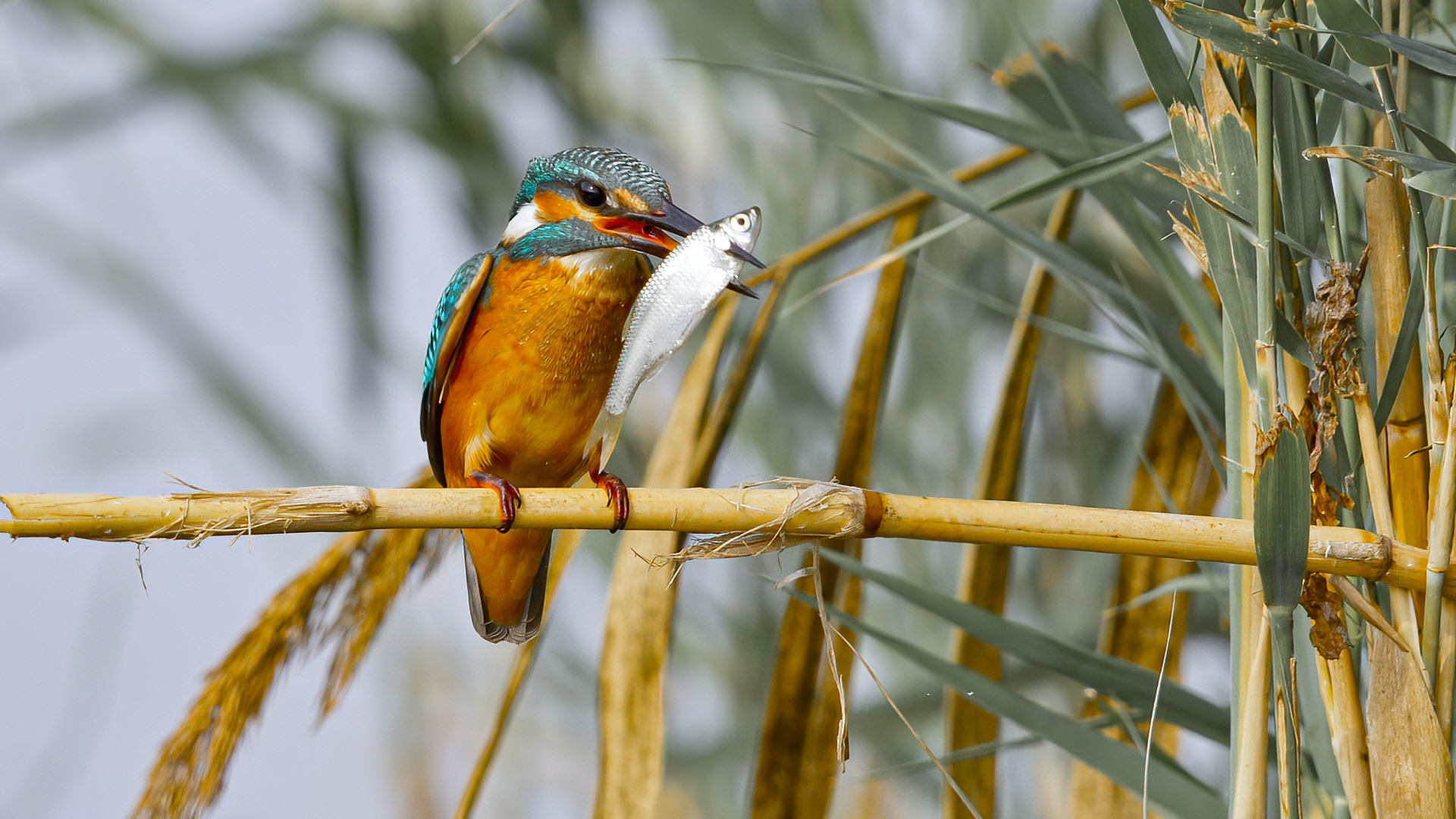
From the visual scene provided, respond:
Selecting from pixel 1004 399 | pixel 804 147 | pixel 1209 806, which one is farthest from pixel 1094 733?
pixel 804 147

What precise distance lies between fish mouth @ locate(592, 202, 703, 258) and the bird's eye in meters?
0.01

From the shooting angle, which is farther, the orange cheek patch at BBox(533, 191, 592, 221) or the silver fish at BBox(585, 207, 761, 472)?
the orange cheek patch at BBox(533, 191, 592, 221)

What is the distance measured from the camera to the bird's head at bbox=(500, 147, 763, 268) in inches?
29.2

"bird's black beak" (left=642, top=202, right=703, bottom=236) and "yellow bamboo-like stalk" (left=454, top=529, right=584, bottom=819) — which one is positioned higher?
"bird's black beak" (left=642, top=202, right=703, bottom=236)

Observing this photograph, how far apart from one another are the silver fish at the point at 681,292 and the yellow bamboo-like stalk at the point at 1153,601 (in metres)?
0.53

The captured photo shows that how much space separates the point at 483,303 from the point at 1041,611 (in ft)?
3.67

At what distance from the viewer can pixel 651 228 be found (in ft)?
2.51

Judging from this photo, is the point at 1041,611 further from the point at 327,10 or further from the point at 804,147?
the point at 327,10

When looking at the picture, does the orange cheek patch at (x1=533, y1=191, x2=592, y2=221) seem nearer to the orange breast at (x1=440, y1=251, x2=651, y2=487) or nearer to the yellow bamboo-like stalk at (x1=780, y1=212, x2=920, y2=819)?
the orange breast at (x1=440, y1=251, x2=651, y2=487)

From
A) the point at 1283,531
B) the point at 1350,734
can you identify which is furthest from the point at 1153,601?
the point at 1283,531

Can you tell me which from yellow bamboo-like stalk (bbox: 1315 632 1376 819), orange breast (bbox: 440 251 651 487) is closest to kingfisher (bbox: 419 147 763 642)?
orange breast (bbox: 440 251 651 487)

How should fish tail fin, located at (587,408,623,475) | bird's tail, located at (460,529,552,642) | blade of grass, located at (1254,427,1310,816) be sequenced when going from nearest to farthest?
blade of grass, located at (1254,427,1310,816) → fish tail fin, located at (587,408,623,475) → bird's tail, located at (460,529,552,642)

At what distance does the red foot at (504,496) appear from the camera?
548 millimetres

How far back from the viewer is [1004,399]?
0.94m
